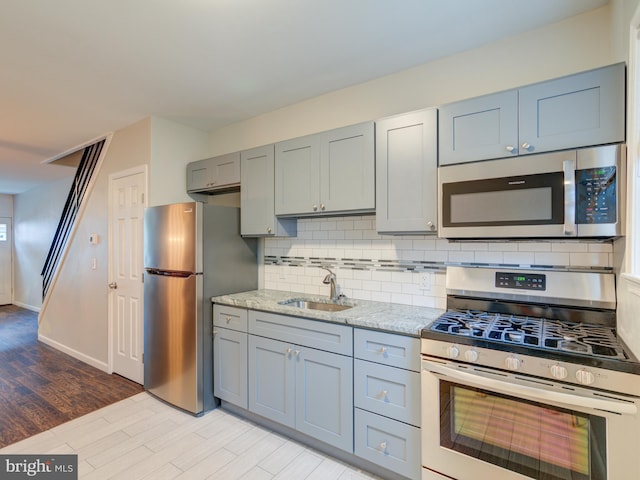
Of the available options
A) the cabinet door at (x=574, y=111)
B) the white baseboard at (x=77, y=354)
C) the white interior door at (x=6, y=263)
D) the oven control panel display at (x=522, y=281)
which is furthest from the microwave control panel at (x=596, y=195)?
the white interior door at (x=6, y=263)

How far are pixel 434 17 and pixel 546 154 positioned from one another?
966 mm

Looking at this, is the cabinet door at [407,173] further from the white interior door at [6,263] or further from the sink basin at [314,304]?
the white interior door at [6,263]

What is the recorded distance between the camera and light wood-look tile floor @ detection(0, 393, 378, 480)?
79.4 inches

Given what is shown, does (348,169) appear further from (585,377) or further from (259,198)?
(585,377)

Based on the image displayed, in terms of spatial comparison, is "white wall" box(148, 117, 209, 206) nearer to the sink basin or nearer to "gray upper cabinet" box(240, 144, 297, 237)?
"gray upper cabinet" box(240, 144, 297, 237)

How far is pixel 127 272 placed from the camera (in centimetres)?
335

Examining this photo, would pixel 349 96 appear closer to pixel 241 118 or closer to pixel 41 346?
pixel 241 118

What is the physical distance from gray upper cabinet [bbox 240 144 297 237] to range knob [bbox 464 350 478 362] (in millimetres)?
1674

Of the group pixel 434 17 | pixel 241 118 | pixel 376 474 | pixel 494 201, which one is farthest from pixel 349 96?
pixel 376 474

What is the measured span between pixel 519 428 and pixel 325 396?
107 cm

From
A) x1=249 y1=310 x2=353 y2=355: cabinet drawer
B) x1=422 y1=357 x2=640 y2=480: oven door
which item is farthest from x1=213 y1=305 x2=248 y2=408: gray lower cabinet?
x1=422 y1=357 x2=640 y2=480: oven door

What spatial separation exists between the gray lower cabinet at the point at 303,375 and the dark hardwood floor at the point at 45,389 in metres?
1.54

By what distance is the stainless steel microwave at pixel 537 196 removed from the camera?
1.52 m

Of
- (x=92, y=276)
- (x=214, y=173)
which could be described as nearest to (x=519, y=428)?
(x=214, y=173)
